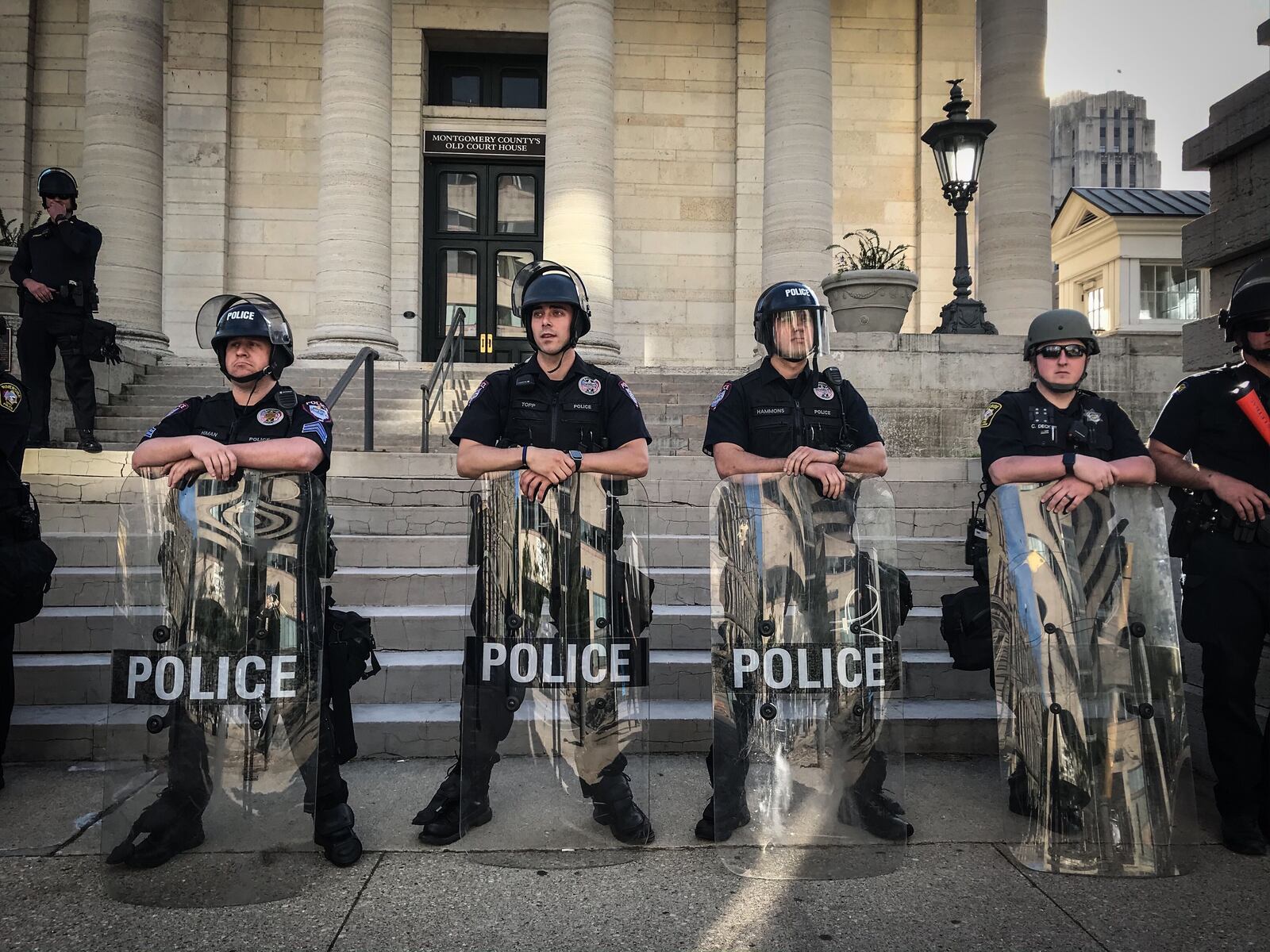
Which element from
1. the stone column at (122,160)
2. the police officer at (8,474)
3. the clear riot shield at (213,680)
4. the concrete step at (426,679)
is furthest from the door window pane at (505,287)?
the clear riot shield at (213,680)

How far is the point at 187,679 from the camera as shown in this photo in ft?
10.8

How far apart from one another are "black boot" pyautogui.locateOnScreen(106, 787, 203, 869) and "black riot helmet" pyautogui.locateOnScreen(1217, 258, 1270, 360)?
14.5ft

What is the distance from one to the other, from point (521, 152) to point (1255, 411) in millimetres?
13915

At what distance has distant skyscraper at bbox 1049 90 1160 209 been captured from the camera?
283 ft

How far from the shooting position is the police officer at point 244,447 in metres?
3.24

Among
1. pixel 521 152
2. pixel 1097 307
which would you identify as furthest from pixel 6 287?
pixel 1097 307

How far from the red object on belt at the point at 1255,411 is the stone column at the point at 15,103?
1687 cm

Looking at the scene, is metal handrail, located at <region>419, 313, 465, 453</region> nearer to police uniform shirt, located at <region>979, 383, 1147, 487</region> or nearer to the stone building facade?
the stone building facade

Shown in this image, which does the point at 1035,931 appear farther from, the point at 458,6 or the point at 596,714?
the point at 458,6

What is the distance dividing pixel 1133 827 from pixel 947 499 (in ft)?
11.9

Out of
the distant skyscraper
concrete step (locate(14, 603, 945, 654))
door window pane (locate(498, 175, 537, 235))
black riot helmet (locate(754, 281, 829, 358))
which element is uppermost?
the distant skyscraper

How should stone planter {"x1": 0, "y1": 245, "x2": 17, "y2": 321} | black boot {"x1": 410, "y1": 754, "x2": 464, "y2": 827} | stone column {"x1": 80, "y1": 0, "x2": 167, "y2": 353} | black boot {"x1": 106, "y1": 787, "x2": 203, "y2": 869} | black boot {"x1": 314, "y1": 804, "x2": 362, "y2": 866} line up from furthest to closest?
stone column {"x1": 80, "y1": 0, "x2": 167, "y2": 353}, stone planter {"x1": 0, "y1": 245, "x2": 17, "y2": 321}, black boot {"x1": 410, "y1": 754, "x2": 464, "y2": 827}, black boot {"x1": 314, "y1": 804, "x2": 362, "y2": 866}, black boot {"x1": 106, "y1": 787, "x2": 203, "y2": 869}

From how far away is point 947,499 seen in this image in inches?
265

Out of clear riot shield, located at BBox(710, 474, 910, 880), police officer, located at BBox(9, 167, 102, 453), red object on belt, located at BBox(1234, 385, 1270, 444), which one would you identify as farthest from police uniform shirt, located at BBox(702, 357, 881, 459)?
police officer, located at BBox(9, 167, 102, 453)
